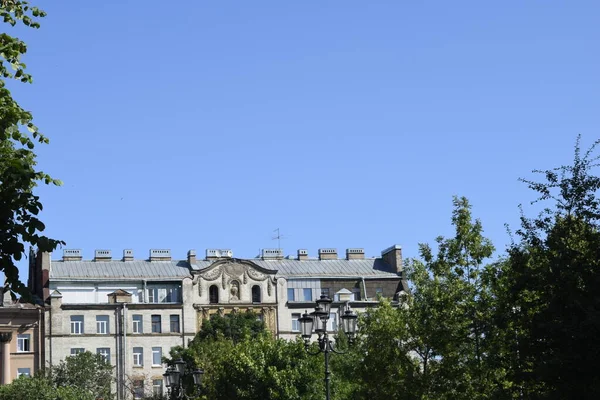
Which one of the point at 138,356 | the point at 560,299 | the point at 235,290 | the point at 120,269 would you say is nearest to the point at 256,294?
the point at 235,290

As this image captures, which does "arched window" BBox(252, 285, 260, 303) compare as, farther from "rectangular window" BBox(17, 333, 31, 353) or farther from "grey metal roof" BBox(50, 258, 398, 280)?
"rectangular window" BBox(17, 333, 31, 353)

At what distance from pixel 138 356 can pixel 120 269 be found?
712 centimetres

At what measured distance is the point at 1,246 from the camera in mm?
16625

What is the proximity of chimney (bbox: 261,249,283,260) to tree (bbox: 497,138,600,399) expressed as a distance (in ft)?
216

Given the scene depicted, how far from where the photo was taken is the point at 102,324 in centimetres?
8262

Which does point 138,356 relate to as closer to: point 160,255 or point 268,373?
point 160,255

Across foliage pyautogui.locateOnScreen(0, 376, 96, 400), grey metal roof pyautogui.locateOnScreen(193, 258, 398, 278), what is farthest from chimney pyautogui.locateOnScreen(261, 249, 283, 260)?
foliage pyautogui.locateOnScreen(0, 376, 96, 400)

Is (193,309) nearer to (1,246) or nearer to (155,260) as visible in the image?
(155,260)

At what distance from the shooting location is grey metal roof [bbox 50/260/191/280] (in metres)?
84.1

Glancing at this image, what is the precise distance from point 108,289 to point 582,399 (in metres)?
66.6

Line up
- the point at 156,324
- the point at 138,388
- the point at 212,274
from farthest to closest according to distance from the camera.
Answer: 1. the point at 212,274
2. the point at 156,324
3. the point at 138,388

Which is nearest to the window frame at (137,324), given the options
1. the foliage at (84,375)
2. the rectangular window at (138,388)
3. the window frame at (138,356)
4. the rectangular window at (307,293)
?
the window frame at (138,356)

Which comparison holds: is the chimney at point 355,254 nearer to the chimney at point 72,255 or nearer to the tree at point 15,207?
the chimney at point 72,255

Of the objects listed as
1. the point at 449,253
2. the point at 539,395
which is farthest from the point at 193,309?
the point at 539,395
